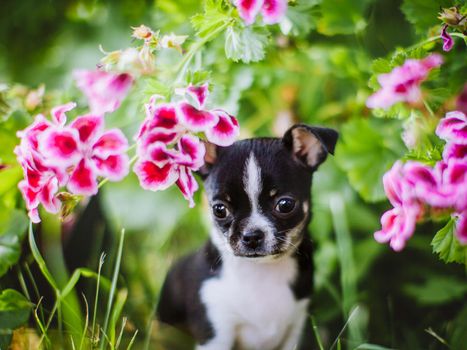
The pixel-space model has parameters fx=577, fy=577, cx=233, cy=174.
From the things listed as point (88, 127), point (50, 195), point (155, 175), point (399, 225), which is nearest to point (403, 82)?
point (399, 225)

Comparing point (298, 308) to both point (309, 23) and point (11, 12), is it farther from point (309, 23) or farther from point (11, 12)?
point (11, 12)

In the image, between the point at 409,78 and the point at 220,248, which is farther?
the point at 220,248

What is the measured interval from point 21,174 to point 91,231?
58 centimetres

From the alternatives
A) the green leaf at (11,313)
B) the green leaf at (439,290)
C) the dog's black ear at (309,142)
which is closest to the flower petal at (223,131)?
the dog's black ear at (309,142)

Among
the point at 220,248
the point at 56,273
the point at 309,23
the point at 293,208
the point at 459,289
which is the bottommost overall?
the point at 459,289

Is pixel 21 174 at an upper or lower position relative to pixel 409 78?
lower

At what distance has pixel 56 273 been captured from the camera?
1703 mm

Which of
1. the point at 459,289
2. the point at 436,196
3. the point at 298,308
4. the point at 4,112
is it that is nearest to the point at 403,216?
the point at 436,196

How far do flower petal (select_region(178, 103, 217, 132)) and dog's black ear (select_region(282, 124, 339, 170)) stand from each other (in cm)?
28

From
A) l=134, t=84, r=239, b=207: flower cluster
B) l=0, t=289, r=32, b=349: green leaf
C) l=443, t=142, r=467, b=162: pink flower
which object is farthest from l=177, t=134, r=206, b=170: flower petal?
l=0, t=289, r=32, b=349: green leaf

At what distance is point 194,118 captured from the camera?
3.84 feet

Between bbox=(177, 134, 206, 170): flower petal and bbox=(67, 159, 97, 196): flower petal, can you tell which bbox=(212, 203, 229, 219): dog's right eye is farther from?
bbox=(67, 159, 97, 196): flower petal

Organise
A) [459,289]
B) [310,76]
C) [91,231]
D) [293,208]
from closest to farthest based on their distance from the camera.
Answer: [293,208]
[459,289]
[91,231]
[310,76]

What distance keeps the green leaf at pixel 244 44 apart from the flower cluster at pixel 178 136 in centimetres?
14
